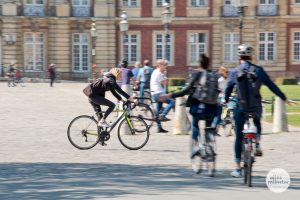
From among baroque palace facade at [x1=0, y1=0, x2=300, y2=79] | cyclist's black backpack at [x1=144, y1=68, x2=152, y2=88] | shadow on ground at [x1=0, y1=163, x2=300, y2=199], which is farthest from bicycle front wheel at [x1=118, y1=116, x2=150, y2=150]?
baroque palace facade at [x1=0, y1=0, x2=300, y2=79]

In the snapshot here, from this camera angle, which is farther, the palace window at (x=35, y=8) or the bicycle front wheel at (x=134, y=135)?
the palace window at (x=35, y=8)

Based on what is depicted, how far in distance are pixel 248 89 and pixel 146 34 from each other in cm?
4487

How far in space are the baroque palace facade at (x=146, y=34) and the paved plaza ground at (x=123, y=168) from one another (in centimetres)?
3423

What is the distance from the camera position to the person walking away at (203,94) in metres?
12.4

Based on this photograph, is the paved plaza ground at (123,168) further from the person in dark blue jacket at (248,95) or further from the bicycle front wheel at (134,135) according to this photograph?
the person in dark blue jacket at (248,95)

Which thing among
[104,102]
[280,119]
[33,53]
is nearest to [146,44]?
[33,53]

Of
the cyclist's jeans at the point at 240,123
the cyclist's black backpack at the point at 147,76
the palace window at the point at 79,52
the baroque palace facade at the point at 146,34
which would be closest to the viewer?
the cyclist's jeans at the point at 240,123

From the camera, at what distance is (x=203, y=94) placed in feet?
40.7

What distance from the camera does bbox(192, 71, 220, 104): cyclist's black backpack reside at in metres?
12.4

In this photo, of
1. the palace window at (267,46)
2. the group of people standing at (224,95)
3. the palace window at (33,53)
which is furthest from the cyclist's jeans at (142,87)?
the palace window at (267,46)

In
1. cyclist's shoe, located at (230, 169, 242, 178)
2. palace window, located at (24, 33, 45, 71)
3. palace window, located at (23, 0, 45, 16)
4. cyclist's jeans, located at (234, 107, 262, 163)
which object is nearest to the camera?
cyclist's jeans, located at (234, 107, 262, 163)

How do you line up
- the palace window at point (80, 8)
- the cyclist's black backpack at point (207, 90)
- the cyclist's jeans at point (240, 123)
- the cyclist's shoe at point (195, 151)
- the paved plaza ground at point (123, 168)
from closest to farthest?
the paved plaza ground at point (123, 168)
the cyclist's jeans at point (240, 123)
the cyclist's black backpack at point (207, 90)
the cyclist's shoe at point (195, 151)
the palace window at point (80, 8)

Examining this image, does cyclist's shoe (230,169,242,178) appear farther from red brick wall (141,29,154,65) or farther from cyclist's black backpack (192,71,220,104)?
red brick wall (141,29,154,65)

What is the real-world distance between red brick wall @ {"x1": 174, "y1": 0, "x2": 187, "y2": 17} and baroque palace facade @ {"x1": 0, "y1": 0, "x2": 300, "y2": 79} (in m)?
0.07
